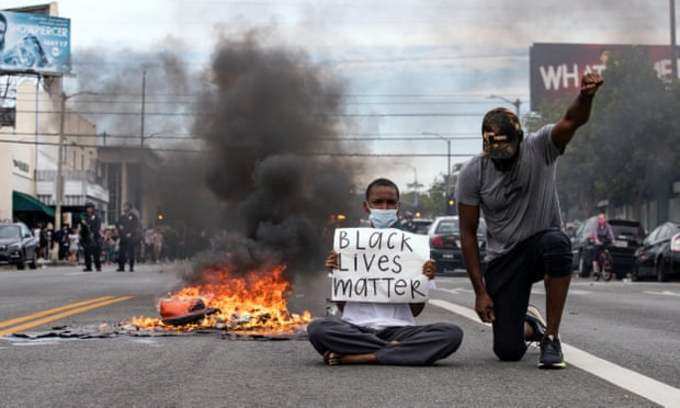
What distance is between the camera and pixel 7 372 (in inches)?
280

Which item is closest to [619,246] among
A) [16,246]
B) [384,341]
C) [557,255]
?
[16,246]

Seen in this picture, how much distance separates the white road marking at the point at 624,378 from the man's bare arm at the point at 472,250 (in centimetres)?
69

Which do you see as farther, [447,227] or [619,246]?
[619,246]

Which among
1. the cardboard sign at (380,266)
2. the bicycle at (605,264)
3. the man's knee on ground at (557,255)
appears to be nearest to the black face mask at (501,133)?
the man's knee on ground at (557,255)

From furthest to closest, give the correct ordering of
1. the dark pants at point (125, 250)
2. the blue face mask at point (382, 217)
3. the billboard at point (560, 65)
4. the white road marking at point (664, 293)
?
the billboard at point (560, 65) → the dark pants at point (125, 250) → the white road marking at point (664, 293) → the blue face mask at point (382, 217)

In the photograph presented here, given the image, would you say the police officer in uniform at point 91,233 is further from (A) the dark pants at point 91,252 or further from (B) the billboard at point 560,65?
→ (B) the billboard at point 560,65

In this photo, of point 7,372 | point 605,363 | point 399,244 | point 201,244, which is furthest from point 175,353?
point 201,244

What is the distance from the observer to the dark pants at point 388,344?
7.19 m

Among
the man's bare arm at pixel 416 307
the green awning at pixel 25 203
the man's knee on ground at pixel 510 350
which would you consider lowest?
the man's knee on ground at pixel 510 350

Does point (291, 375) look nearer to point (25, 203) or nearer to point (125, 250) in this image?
point (125, 250)

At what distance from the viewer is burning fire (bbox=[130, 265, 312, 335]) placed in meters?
9.95

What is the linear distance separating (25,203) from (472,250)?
51020mm

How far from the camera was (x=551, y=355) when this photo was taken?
7.08 m

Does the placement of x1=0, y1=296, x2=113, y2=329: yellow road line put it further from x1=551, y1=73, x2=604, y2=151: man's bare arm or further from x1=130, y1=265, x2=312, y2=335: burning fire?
x1=551, y1=73, x2=604, y2=151: man's bare arm
